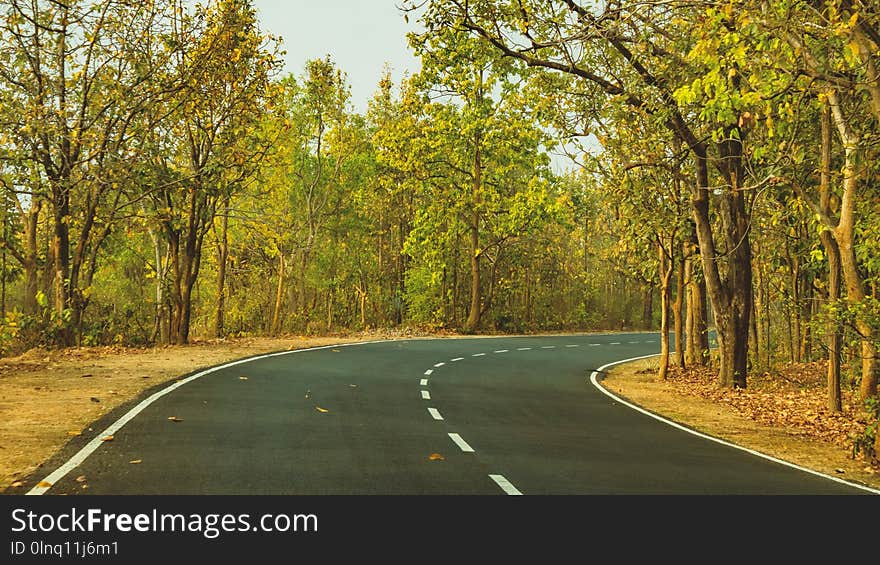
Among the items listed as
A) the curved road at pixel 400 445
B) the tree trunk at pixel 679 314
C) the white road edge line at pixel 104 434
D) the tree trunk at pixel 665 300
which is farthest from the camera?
the tree trunk at pixel 679 314

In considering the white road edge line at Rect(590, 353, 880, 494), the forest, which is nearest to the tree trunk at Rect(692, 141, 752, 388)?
the forest

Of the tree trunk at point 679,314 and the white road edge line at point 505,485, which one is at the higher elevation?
the tree trunk at point 679,314

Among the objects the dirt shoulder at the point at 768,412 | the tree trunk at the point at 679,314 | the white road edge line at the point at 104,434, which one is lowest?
the dirt shoulder at the point at 768,412

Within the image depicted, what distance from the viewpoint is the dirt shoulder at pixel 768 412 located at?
38.2 feet

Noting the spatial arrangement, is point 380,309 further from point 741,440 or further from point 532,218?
point 741,440

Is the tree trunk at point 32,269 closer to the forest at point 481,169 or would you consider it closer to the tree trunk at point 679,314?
the forest at point 481,169

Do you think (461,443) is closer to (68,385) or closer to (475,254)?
(68,385)

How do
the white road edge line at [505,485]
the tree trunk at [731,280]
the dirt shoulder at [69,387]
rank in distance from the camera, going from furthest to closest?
the tree trunk at [731,280]
the dirt shoulder at [69,387]
the white road edge line at [505,485]

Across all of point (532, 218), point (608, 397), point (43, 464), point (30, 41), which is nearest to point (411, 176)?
point (532, 218)

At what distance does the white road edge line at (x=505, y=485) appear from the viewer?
7675 mm

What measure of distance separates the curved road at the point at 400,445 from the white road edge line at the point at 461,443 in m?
0.02

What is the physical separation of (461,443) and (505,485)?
8.30 feet

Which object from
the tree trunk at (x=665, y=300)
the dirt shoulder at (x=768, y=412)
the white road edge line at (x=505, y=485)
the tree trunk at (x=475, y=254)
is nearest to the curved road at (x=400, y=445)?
the white road edge line at (x=505, y=485)

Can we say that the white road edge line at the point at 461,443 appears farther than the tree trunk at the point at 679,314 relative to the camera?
No
